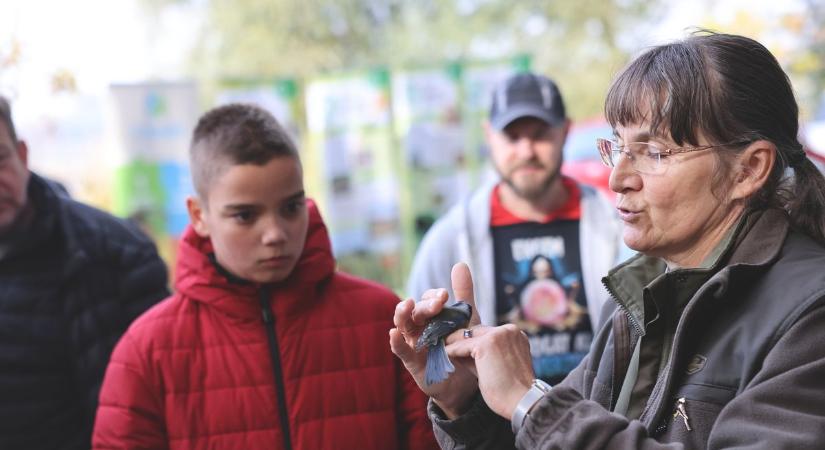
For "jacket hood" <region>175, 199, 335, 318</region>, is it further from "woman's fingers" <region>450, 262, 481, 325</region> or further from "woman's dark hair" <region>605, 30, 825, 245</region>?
"woman's dark hair" <region>605, 30, 825, 245</region>

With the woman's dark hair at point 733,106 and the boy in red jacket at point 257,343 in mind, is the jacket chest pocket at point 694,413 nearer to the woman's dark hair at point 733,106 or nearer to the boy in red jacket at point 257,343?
the woman's dark hair at point 733,106

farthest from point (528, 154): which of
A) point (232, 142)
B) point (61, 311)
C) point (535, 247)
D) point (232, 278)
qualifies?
point (61, 311)

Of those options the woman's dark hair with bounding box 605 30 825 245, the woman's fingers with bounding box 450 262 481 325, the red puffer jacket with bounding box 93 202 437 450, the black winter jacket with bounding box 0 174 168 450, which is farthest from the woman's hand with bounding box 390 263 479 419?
the black winter jacket with bounding box 0 174 168 450

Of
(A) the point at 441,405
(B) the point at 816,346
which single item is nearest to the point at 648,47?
(B) the point at 816,346

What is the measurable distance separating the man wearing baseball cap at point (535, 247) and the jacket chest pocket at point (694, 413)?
208 cm

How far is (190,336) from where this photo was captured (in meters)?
2.57

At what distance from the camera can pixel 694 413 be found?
1.59 meters

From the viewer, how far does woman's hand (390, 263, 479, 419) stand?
176cm

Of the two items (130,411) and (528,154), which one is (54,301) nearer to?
(130,411)

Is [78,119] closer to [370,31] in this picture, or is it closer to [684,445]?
[370,31]

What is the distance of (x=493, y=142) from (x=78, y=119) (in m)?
7.56

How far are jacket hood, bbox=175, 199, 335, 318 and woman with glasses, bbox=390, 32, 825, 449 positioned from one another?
83cm

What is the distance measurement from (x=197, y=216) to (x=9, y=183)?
2.42 feet

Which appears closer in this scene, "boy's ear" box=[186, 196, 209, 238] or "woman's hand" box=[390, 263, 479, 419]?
"woman's hand" box=[390, 263, 479, 419]
